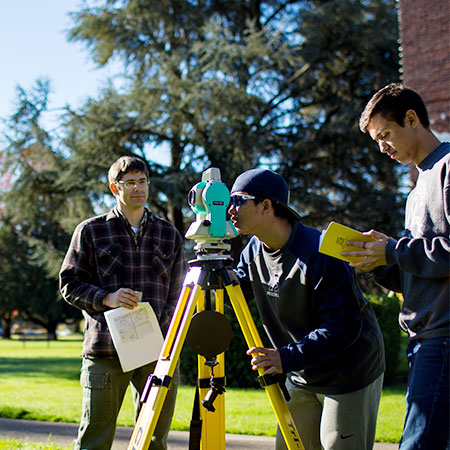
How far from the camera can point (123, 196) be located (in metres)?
3.46

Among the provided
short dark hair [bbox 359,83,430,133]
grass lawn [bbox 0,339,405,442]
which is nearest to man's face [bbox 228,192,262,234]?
short dark hair [bbox 359,83,430,133]

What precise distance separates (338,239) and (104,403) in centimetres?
180

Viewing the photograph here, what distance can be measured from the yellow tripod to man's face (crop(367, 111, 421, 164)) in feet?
2.84

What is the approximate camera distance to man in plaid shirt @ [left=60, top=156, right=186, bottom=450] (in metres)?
3.21

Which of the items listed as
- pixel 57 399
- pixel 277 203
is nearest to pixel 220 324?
pixel 277 203

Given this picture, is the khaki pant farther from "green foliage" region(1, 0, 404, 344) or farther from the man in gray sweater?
"green foliage" region(1, 0, 404, 344)

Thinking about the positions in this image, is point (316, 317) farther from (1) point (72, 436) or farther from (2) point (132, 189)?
(1) point (72, 436)

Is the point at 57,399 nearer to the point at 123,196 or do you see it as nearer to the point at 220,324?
the point at 123,196

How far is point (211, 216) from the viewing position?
248cm

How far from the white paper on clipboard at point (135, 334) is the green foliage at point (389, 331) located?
21.7 ft

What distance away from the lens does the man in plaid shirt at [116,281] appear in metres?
3.21

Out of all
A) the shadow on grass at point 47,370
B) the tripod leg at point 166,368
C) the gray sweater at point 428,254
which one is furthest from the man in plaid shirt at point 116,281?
the shadow on grass at point 47,370

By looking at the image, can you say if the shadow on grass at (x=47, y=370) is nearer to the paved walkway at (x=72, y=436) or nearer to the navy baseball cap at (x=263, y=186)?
the paved walkway at (x=72, y=436)

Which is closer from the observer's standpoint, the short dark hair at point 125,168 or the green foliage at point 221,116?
the short dark hair at point 125,168
